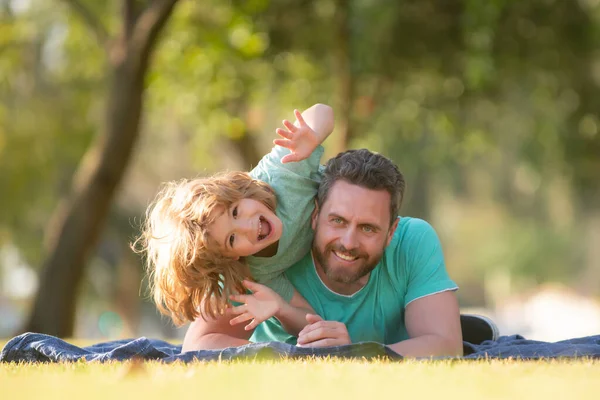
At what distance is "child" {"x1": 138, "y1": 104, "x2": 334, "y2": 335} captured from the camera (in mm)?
4637

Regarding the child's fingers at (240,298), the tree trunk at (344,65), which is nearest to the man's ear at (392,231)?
the child's fingers at (240,298)

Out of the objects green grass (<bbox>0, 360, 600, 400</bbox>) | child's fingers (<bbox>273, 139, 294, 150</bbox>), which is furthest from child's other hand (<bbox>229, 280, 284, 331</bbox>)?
child's fingers (<bbox>273, 139, 294, 150</bbox>)

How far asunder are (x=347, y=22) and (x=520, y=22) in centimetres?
228

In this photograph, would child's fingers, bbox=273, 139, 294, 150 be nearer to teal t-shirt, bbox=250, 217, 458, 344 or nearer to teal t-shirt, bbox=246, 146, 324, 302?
teal t-shirt, bbox=246, 146, 324, 302

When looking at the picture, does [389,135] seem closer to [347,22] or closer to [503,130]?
[503,130]

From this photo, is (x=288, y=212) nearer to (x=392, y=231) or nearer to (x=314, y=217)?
(x=314, y=217)

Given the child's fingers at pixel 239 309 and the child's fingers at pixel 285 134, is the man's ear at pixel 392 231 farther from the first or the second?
the child's fingers at pixel 239 309

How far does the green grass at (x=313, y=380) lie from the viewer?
3.15 m

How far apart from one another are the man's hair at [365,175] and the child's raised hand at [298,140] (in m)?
0.17

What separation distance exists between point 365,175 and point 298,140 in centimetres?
38

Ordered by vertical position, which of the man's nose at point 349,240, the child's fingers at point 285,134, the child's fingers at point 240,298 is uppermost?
the child's fingers at point 285,134

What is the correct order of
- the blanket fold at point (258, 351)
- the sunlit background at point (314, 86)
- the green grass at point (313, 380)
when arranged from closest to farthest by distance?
1. the green grass at point (313, 380)
2. the blanket fold at point (258, 351)
3. the sunlit background at point (314, 86)

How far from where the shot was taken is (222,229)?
4.64 metres

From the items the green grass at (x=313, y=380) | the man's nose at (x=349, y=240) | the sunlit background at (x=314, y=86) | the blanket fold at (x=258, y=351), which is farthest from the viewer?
the sunlit background at (x=314, y=86)
